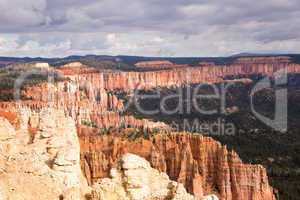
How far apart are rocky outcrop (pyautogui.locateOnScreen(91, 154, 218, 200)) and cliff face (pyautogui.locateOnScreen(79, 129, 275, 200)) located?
2063cm

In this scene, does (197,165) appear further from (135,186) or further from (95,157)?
(135,186)

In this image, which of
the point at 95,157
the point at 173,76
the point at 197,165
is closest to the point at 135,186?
the point at 95,157

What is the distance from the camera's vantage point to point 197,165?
38.4m

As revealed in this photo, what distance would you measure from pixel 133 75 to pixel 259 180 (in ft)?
381

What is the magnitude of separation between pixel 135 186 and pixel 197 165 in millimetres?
24730

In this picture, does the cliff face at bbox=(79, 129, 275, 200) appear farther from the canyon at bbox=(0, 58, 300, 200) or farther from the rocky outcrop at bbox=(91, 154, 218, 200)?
the rocky outcrop at bbox=(91, 154, 218, 200)

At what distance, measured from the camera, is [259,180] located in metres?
38.2

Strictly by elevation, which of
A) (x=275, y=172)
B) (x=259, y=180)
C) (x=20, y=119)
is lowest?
(x=275, y=172)

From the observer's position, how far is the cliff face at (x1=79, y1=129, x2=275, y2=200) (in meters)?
37.4

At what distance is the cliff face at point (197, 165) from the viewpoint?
37.4m

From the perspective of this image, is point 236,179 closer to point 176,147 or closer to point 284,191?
point 176,147

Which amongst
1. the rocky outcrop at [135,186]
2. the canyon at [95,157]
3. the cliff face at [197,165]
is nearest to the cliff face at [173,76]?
the canyon at [95,157]

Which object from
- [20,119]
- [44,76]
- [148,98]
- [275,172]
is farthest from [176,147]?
[148,98]

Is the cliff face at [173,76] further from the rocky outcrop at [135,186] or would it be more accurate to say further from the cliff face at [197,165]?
the rocky outcrop at [135,186]
